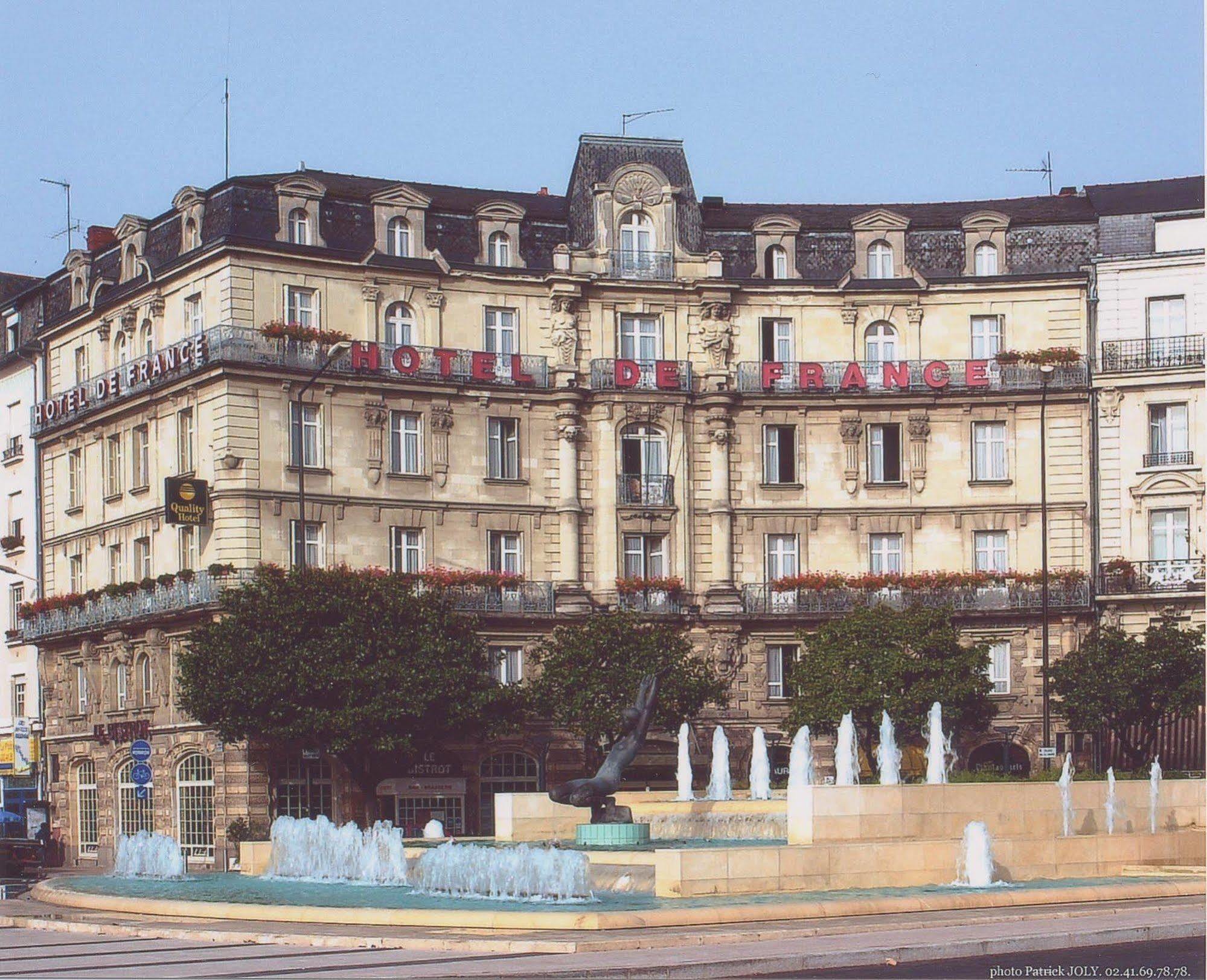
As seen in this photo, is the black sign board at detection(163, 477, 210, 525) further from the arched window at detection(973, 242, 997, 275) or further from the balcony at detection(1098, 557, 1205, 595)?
the balcony at detection(1098, 557, 1205, 595)

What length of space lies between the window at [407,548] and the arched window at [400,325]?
5734 mm

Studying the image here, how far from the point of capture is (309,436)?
6606cm

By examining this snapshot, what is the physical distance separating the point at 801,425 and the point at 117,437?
2134 centimetres

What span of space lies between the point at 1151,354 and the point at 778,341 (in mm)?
11456

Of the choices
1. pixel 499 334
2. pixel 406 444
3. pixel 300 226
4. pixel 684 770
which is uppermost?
pixel 300 226

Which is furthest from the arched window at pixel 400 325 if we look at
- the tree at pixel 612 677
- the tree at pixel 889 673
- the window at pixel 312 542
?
the tree at pixel 889 673

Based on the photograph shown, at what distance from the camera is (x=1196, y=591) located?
67062mm

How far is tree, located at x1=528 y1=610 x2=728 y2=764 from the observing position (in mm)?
62781

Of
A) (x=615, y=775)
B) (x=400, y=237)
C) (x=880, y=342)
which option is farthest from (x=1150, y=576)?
(x=615, y=775)

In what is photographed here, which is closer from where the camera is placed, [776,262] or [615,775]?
[615,775]

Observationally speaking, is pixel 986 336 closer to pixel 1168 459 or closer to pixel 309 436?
pixel 1168 459

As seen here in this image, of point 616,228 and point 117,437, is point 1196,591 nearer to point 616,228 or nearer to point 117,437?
point 616,228

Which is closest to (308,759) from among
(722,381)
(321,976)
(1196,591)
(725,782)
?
(725,782)

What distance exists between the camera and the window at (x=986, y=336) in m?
71.4
